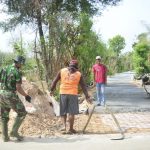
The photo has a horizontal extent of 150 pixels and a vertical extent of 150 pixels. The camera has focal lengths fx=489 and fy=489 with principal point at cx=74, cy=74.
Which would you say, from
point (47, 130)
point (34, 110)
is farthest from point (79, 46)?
point (47, 130)

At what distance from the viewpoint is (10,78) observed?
9562 mm

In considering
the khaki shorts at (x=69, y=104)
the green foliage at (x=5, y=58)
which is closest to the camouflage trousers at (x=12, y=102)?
the khaki shorts at (x=69, y=104)

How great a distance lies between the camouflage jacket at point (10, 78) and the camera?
9.55 m

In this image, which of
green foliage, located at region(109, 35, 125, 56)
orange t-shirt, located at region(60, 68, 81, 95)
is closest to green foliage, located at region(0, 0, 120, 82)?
orange t-shirt, located at region(60, 68, 81, 95)

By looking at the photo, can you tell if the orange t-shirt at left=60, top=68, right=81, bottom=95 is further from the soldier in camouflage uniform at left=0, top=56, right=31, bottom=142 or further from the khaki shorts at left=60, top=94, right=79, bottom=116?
the soldier in camouflage uniform at left=0, top=56, right=31, bottom=142

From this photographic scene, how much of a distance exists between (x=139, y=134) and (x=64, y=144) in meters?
1.92

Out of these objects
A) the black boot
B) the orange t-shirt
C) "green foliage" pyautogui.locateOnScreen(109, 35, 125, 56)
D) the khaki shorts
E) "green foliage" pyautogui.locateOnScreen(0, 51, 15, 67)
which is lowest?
the black boot

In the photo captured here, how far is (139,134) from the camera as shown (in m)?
10.4

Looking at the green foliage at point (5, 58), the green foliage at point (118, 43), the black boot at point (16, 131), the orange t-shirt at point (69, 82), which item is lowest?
the black boot at point (16, 131)

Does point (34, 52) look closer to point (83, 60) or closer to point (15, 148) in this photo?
point (83, 60)

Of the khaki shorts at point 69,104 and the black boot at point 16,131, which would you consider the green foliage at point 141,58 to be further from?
the black boot at point 16,131

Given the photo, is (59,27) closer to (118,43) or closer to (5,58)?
(5,58)

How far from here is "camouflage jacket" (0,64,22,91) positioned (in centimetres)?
955

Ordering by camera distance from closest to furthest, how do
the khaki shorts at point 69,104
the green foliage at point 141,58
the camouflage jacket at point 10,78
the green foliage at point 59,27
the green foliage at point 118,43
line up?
the camouflage jacket at point 10,78 → the khaki shorts at point 69,104 → the green foliage at point 59,27 → the green foliage at point 141,58 → the green foliage at point 118,43
